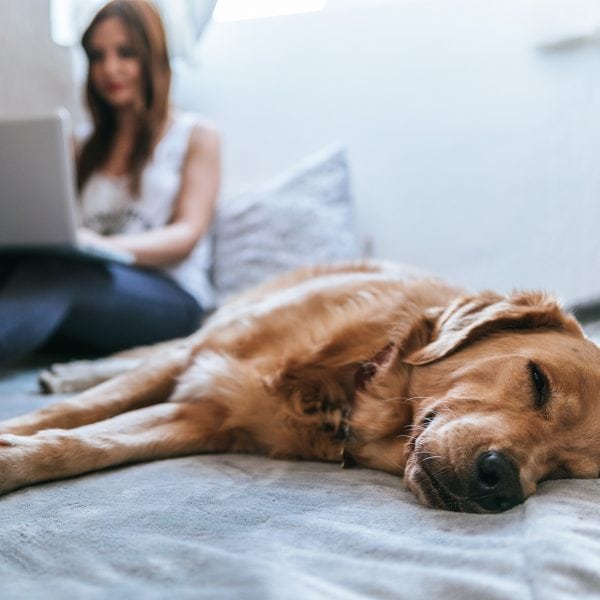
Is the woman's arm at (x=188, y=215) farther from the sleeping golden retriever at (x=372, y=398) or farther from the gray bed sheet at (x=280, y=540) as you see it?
the gray bed sheet at (x=280, y=540)

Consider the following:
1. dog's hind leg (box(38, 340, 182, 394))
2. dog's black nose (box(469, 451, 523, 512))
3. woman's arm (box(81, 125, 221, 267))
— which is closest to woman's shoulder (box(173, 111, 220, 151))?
woman's arm (box(81, 125, 221, 267))

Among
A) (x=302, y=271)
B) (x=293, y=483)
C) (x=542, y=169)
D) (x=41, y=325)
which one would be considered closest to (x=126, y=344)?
(x=41, y=325)

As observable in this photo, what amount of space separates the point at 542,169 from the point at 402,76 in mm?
766

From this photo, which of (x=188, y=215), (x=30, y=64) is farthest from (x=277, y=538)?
(x=30, y=64)

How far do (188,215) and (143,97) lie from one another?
0.62 m

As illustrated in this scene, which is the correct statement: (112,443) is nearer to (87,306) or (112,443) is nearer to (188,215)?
(87,306)

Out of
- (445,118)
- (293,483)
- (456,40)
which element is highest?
(456,40)

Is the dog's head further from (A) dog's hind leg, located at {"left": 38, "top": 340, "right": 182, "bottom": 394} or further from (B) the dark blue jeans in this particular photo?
(B) the dark blue jeans

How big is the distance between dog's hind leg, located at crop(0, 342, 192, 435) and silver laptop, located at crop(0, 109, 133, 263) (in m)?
0.49

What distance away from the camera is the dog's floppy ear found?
5.42 ft

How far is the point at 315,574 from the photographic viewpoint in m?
1.00

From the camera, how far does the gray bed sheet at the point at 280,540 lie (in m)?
0.96

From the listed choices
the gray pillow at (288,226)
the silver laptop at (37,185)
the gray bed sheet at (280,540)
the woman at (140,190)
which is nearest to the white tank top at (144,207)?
the woman at (140,190)

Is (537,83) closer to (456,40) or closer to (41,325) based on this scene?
(456,40)
